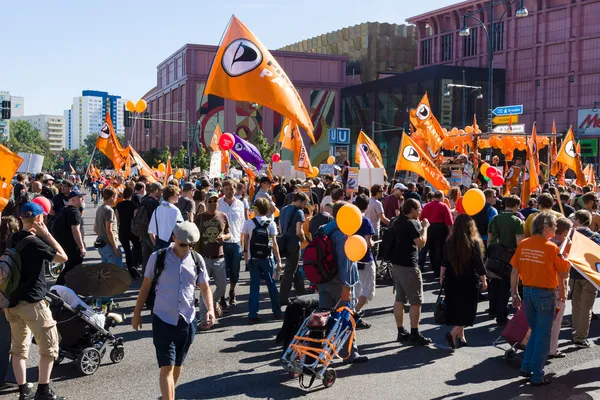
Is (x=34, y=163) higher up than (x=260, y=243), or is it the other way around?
(x=34, y=163)

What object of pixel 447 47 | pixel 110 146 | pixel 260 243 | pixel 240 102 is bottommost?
pixel 260 243

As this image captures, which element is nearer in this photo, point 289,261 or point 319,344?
point 319,344

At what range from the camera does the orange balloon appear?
654cm

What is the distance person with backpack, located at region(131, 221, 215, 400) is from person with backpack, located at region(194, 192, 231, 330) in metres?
3.45

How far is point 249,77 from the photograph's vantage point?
9.94m

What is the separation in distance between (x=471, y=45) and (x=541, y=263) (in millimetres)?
67766

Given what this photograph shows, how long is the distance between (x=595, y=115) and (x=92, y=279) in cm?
5971

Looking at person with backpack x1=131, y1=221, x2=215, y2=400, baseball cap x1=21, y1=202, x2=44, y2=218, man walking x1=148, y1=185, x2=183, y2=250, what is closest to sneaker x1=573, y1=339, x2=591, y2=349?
person with backpack x1=131, y1=221, x2=215, y2=400

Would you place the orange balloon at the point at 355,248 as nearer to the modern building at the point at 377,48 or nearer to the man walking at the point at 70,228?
the man walking at the point at 70,228

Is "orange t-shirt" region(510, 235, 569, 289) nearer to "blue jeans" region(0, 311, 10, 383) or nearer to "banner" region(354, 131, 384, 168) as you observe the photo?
"blue jeans" region(0, 311, 10, 383)

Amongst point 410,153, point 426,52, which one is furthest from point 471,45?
point 410,153

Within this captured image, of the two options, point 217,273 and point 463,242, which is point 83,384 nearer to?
point 217,273

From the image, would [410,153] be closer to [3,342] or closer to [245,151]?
[245,151]

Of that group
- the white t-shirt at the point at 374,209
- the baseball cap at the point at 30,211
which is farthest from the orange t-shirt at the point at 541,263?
the white t-shirt at the point at 374,209
